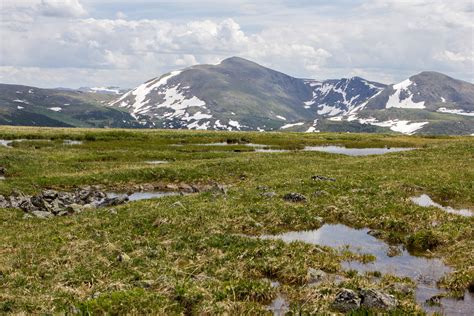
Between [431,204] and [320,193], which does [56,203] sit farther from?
[431,204]

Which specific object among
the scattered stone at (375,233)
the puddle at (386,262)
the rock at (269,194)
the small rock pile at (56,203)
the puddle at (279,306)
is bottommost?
the small rock pile at (56,203)

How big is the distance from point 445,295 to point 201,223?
46.3 ft

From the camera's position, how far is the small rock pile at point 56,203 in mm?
32656

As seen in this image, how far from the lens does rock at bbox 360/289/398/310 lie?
14039 millimetres

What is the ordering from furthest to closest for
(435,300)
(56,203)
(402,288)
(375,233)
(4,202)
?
1. (4,202)
2. (56,203)
3. (375,233)
4. (402,288)
5. (435,300)

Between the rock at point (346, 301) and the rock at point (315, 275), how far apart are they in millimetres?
2792

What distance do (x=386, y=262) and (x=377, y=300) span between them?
628 centimetres

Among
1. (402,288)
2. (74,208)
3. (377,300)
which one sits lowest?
(74,208)

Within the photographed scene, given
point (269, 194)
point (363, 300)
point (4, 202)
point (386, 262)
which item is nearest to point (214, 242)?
point (386, 262)

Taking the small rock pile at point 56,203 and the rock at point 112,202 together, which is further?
the rock at point 112,202

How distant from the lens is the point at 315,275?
1773cm

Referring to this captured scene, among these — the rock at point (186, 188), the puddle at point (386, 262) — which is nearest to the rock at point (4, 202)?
the rock at point (186, 188)

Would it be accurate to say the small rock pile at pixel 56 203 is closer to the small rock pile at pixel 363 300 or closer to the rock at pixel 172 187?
the rock at pixel 172 187

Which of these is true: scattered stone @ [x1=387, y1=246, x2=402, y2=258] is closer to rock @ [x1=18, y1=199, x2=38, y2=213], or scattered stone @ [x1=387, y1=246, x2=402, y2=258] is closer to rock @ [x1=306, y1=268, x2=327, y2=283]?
rock @ [x1=306, y1=268, x2=327, y2=283]
